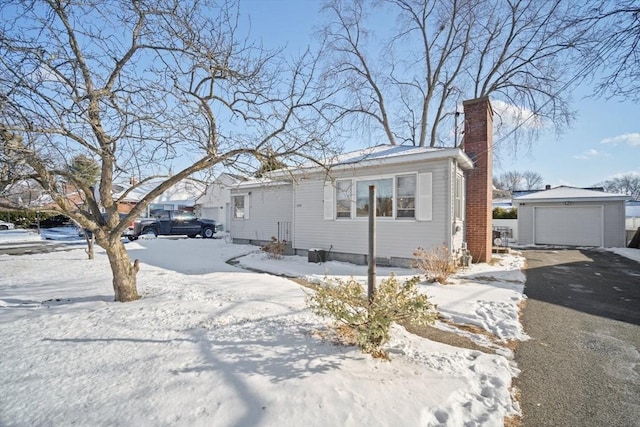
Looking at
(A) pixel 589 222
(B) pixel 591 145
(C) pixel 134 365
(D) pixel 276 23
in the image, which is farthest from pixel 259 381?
(A) pixel 589 222

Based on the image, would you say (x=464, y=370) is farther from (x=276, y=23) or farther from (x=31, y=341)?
(x=276, y=23)

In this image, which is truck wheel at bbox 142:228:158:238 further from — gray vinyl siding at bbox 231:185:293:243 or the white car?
the white car

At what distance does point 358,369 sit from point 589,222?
19.3 metres

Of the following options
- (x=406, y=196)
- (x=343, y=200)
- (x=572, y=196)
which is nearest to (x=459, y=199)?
(x=406, y=196)

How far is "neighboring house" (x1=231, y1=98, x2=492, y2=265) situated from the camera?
829cm

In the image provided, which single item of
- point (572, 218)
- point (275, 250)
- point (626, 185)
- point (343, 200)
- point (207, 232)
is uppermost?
point (626, 185)

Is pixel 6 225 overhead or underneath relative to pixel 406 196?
underneath

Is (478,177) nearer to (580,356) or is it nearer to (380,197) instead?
(380,197)

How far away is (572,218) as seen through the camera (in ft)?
54.8

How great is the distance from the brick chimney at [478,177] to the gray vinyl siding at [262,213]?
650 cm

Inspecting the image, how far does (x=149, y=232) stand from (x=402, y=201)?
15284mm

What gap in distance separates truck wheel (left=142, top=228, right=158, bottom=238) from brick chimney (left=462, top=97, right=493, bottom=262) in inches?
645

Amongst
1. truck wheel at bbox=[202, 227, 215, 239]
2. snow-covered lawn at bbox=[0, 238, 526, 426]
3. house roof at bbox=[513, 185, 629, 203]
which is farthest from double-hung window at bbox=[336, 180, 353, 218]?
house roof at bbox=[513, 185, 629, 203]

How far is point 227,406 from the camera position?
2246 mm
